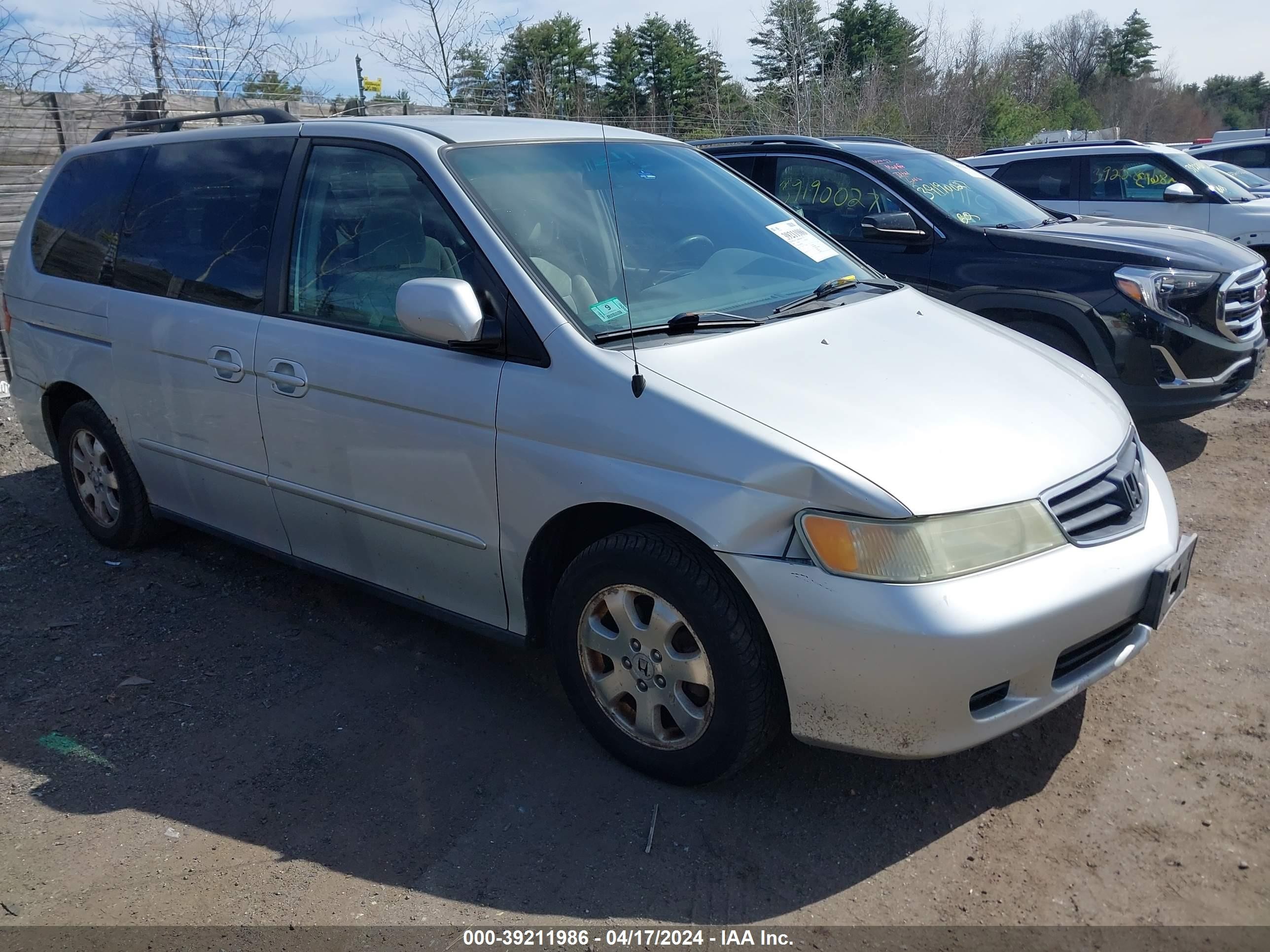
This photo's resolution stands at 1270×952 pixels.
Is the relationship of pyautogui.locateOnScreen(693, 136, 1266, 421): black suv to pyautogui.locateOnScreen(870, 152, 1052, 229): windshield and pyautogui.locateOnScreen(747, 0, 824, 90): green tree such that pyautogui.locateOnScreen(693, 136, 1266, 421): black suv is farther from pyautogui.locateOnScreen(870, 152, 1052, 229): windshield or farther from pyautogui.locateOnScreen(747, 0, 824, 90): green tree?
pyautogui.locateOnScreen(747, 0, 824, 90): green tree

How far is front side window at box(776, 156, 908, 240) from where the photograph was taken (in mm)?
6574

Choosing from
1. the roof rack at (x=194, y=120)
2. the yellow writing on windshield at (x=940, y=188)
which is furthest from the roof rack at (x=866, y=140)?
the roof rack at (x=194, y=120)

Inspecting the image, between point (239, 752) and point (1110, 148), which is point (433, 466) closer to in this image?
point (239, 752)

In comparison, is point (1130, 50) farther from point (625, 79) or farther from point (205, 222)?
point (205, 222)

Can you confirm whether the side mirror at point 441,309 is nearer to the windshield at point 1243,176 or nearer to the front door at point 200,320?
the front door at point 200,320

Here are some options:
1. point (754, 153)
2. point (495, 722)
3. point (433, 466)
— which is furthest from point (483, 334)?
point (754, 153)

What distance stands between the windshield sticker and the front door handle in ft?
6.01

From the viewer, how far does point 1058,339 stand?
5.87 metres

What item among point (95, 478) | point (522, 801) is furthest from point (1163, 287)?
point (95, 478)

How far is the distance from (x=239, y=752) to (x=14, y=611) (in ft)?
6.29

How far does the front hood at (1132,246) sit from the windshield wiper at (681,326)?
3353mm

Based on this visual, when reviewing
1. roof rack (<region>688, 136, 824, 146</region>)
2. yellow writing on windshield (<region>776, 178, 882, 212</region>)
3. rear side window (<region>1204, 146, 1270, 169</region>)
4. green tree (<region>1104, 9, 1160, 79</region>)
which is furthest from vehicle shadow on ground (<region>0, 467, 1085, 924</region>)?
green tree (<region>1104, 9, 1160, 79</region>)

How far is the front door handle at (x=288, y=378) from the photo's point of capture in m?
3.68

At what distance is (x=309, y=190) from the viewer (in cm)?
384
